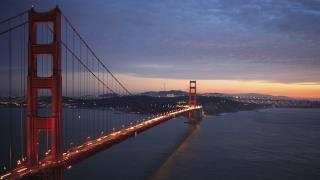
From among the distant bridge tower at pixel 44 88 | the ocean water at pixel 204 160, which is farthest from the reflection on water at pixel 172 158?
the distant bridge tower at pixel 44 88

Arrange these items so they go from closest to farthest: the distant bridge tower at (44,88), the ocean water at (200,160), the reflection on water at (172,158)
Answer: the distant bridge tower at (44,88) → the reflection on water at (172,158) → the ocean water at (200,160)

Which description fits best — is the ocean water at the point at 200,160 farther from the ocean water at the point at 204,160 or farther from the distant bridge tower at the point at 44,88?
the distant bridge tower at the point at 44,88

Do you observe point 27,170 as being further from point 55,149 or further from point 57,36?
point 57,36

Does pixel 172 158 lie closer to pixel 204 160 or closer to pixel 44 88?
pixel 204 160

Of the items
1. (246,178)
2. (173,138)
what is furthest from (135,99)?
(246,178)

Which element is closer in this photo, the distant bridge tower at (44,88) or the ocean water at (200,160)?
the distant bridge tower at (44,88)

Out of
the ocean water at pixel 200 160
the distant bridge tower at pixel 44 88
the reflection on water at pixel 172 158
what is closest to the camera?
the distant bridge tower at pixel 44 88

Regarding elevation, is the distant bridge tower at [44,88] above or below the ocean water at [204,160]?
above

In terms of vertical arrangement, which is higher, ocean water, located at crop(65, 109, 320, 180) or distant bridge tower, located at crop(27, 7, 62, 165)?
distant bridge tower, located at crop(27, 7, 62, 165)

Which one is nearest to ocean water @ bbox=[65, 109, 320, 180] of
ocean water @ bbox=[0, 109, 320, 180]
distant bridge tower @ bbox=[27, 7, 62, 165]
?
ocean water @ bbox=[0, 109, 320, 180]

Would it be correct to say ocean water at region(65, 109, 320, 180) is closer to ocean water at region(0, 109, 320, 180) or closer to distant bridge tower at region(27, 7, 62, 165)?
ocean water at region(0, 109, 320, 180)
